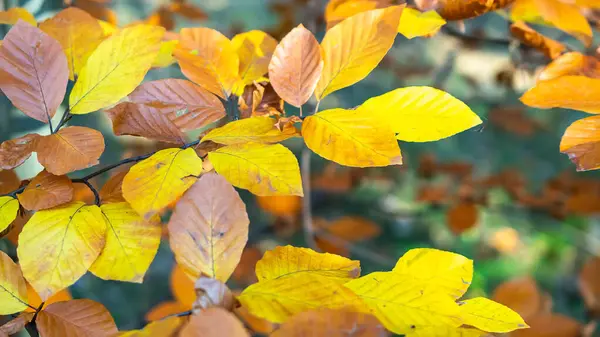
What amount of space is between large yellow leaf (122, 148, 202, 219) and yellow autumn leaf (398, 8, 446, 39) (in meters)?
0.22

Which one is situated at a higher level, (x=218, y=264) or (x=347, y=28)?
(x=347, y=28)

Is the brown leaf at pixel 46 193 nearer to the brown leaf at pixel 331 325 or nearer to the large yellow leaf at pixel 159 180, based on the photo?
the large yellow leaf at pixel 159 180

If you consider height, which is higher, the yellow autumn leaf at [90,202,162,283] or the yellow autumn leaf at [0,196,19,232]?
the yellow autumn leaf at [0,196,19,232]

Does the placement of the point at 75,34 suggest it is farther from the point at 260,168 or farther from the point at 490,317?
the point at 490,317

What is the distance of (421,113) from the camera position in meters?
0.40

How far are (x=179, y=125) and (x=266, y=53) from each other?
118 millimetres

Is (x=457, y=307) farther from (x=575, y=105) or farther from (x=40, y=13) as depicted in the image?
(x=40, y=13)

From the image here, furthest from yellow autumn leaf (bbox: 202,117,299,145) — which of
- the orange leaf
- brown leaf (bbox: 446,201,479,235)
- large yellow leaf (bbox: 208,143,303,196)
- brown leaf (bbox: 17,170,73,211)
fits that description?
brown leaf (bbox: 446,201,479,235)

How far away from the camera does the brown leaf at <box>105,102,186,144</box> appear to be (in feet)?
1.30

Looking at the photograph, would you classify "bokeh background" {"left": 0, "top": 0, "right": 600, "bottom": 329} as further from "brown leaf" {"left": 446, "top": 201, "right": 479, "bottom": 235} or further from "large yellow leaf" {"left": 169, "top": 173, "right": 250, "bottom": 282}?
"large yellow leaf" {"left": 169, "top": 173, "right": 250, "bottom": 282}

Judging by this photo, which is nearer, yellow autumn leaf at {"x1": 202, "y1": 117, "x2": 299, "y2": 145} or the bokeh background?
yellow autumn leaf at {"x1": 202, "y1": 117, "x2": 299, "y2": 145}

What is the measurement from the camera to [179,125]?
423 mm

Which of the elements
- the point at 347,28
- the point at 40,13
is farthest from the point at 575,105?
the point at 40,13

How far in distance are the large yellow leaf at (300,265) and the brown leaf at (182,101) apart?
0.43 ft
